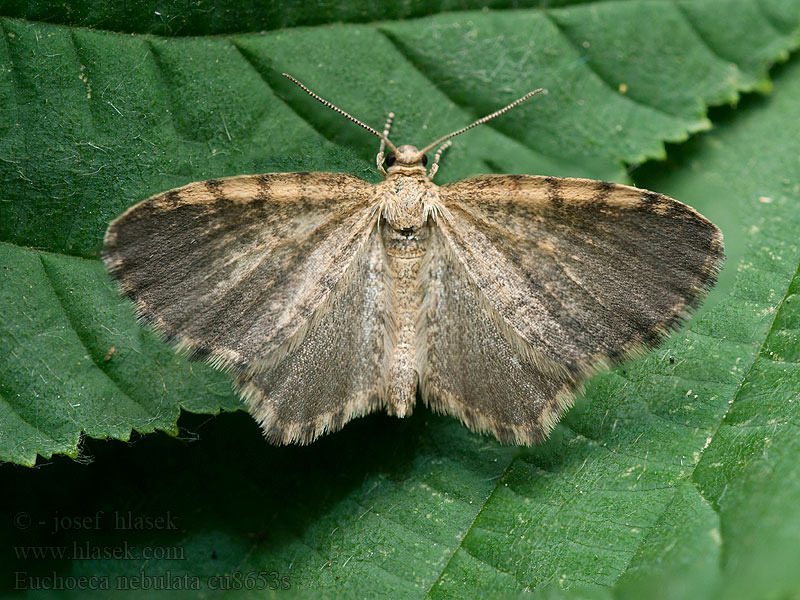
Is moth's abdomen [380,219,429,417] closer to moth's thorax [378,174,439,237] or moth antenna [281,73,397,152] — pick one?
moth's thorax [378,174,439,237]

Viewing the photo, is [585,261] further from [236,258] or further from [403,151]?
[236,258]

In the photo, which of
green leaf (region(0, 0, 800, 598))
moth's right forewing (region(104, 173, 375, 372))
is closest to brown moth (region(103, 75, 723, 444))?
moth's right forewing (region(104, 173, 375, 372))

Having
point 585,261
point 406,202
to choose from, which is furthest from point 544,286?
point 406,202

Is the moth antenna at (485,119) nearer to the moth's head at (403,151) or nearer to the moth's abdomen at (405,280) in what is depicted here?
the moth's head at (403,151)

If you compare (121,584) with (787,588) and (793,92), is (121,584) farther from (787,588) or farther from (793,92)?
(793,92)

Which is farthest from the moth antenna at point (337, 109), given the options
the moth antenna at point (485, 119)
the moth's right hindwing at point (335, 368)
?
the moth's right hindwing at point (335, 368)

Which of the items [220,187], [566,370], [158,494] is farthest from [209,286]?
[566,370]

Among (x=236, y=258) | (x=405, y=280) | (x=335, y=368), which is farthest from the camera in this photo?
(x=405, y=280)
